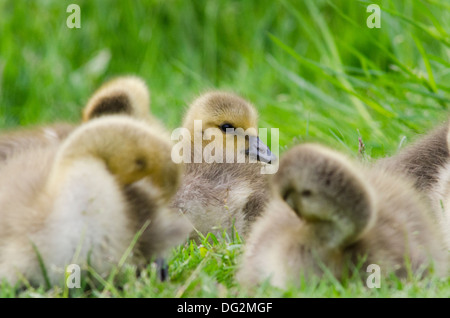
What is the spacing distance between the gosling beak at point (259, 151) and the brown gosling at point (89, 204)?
1185 mm

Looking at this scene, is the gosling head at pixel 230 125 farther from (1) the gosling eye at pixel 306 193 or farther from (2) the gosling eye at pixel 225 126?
(1) the gosling eye at pixel 306 193

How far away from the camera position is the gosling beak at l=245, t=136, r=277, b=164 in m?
3.44

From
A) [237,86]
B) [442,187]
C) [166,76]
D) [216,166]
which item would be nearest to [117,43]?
[166,76]

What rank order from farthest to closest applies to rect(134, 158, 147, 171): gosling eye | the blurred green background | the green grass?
1. the blurred green background
2. the green grass
3. rect(134, 158, 147, 171): gosling eye

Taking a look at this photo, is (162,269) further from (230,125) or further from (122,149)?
(230,125)

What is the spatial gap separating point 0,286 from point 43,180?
0.32 meters

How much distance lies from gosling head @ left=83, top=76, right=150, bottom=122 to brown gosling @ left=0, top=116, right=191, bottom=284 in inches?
41.1

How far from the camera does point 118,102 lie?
335 centimetres

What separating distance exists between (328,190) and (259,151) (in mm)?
1389

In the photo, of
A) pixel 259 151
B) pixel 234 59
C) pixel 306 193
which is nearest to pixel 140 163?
pixel 306 193

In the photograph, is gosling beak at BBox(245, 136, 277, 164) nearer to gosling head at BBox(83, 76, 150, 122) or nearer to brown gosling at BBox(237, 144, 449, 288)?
gosling head at BBox(83, 76, 150, 122)

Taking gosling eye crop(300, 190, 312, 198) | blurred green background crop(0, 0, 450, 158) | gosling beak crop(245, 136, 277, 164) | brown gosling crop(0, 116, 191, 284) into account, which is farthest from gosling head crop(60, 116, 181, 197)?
blurred green background crop(0, 0, 450, 158)

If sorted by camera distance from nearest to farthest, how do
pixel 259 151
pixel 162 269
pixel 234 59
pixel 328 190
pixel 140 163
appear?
pixel 328 190 → pixel 140 163 → pixel 162 269 → pixel 259 151 → pixel 234 59

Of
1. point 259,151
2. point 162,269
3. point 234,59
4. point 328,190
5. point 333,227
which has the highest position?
point 234,59
